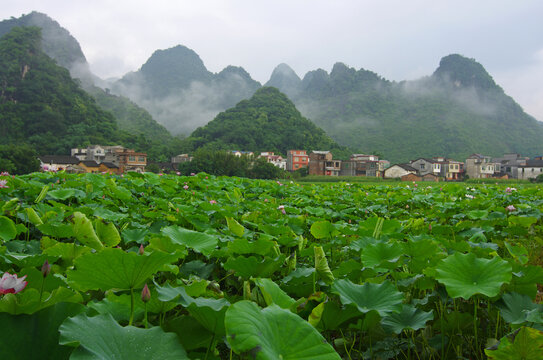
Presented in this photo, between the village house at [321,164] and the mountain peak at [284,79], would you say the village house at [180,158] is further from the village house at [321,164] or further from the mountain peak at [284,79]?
→ the mountain peak at [284,79]

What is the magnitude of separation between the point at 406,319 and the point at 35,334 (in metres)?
0.85

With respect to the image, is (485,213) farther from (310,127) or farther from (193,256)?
(310,127)

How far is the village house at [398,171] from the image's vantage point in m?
41.5

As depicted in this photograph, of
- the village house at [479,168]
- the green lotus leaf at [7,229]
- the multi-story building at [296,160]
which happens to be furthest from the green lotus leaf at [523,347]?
the village house at [479,168]

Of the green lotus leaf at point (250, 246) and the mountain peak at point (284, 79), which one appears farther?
the mountain peak at point (284, 79)

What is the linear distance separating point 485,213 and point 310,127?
57.2 meters

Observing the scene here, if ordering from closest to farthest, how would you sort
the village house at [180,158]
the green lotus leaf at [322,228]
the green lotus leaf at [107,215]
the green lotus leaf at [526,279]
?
the green lotus leaf at [526,279] → the green lotus leaf at [322,228] → the green lotus leaf at [107,215] → the village house at [180,158]

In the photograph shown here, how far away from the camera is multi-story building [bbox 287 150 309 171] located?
47094 millimetres

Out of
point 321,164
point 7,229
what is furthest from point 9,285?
point 321,164

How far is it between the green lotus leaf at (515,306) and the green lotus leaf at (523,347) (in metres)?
0.29

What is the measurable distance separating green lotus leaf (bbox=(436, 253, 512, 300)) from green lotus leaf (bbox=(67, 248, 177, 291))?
0.73m

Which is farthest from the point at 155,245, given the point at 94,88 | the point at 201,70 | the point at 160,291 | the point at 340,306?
the point at 201,70

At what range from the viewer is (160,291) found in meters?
0.67

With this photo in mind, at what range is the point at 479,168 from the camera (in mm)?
44750
